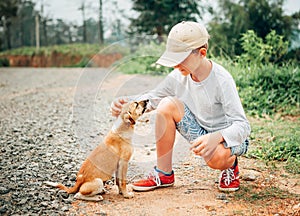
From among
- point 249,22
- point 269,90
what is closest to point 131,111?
point 269,90

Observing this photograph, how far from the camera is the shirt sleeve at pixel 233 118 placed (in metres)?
2.57

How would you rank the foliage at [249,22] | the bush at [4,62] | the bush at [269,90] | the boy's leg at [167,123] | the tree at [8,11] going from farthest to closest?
the tree at [8,11]
the bush at [4,62]
the foliage at [249,22]
the bush at [269,90]
the boy's leg at [167,123]

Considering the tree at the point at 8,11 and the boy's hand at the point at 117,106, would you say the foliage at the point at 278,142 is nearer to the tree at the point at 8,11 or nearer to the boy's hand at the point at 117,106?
the boy's hand at the point at 117,106

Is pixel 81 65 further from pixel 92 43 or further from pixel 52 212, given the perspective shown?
pixel 52 212

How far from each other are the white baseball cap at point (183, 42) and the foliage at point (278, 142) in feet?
5.35

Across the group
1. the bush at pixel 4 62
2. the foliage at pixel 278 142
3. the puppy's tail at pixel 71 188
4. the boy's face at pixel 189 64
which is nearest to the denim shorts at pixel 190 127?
the boy's face at pixel 189 64

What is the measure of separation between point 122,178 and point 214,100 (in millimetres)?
893

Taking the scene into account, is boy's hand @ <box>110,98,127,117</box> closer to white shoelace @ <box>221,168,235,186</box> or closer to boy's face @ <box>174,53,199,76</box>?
boy's face @ <box>174,53,199,76</box>

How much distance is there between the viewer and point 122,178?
2.73 metres

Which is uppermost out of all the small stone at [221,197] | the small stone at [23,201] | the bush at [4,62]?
the bush at [4,62]

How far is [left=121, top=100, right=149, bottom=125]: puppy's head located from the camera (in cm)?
263

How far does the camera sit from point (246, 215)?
8.15 ft

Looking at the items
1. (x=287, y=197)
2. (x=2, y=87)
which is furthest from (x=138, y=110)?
(x=2, y=87)

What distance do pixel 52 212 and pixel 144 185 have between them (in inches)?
30.2
